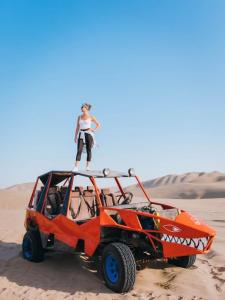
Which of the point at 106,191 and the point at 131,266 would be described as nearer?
the point at 131,266

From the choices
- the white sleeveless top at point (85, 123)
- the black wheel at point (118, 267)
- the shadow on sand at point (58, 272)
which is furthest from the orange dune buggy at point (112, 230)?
the white sleeveless top at point (85, 123)

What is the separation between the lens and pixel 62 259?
323 inches

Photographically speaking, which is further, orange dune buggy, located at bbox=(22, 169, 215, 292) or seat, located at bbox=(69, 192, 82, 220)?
seat, located at bbox=(69, 192, 82, 220)

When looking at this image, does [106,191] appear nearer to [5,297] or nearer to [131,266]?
[131,266]

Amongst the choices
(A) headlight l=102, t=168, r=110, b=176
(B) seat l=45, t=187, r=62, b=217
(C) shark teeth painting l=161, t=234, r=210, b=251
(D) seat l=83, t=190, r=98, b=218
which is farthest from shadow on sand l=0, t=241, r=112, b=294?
(A) headlight l=102, t=168, r=110, b=176

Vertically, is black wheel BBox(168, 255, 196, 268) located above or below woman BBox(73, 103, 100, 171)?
below

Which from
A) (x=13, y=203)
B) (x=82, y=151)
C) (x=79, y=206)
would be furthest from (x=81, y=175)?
(x=13, y=203)

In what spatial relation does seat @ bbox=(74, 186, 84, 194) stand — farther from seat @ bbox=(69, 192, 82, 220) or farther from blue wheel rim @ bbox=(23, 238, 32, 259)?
blue wheel rim @ bbox=(23, 238, 32, 259)

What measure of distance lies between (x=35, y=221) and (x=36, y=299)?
2.84 meters

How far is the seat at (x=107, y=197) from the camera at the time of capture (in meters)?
7.57

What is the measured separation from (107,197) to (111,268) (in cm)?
187

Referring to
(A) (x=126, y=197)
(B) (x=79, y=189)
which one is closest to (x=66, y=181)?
(B) (x=79, y=189)

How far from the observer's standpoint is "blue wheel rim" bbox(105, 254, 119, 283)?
6004 millimetres

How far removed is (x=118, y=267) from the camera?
19.3ft
